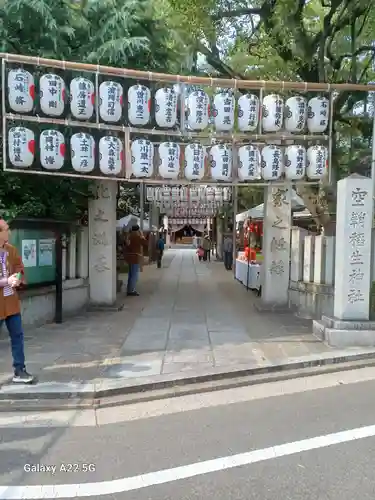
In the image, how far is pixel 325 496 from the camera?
3514 millimetres

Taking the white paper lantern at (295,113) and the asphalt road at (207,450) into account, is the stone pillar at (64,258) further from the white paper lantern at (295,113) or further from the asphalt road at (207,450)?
the asphalt road at (207,450)

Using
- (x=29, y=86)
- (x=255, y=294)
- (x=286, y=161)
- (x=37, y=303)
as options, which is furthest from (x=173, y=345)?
(x=255, y=294)

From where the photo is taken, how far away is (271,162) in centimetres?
970

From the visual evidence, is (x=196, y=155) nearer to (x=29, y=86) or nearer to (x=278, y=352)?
(x=29, y=86)

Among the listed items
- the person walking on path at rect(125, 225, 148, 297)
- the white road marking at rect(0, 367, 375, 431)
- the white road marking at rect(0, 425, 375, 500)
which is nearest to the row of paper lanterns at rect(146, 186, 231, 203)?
the person walking on path at rect(125, 225, 148, 297)

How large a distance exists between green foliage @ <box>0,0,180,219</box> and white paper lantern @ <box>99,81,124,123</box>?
48.3 inches

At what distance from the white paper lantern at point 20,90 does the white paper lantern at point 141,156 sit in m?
1.99

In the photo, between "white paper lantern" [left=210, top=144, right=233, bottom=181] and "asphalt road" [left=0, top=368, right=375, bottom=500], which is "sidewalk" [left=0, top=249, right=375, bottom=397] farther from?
"white paper lantern" [left=210, top=144, right=233, bottom=181]

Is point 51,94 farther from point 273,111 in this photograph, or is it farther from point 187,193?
point 187,193

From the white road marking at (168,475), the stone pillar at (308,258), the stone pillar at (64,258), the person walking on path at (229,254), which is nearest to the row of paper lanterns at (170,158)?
the stone pillar at (308,258)

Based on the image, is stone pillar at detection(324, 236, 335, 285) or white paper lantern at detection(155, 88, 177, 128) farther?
stone pillar at detection(324, 236, 335, 285)

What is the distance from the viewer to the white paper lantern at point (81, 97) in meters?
8.85

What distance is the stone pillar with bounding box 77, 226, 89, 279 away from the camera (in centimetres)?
1098

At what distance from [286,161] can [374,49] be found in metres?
5.30
